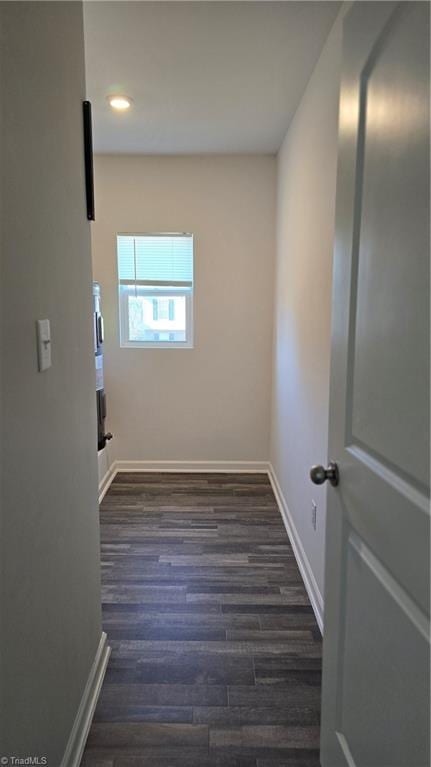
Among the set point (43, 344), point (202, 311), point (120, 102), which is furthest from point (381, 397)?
point (202, 311)

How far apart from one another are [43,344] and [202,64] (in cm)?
179

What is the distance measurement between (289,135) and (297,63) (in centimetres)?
75

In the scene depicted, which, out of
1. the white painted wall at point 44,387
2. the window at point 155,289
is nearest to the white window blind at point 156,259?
the window at point 155,289

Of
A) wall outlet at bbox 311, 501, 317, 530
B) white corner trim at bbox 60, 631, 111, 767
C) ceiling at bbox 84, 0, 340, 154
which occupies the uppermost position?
ceiling at bbox 84, 0, 340, 154

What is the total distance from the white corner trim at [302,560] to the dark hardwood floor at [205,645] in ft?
0.14

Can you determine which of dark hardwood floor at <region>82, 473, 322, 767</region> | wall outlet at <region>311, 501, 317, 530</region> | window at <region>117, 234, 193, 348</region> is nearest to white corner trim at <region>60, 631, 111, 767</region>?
dark hardwood floor at <region>82, 473, 322, 767</region>

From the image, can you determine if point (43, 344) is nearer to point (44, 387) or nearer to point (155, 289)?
point (44, 387)

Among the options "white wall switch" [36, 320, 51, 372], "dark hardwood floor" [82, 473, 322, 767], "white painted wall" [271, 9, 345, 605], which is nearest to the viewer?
"white wall switch" [36, 320, 51, 372]

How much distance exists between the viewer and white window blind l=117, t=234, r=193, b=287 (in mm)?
3584

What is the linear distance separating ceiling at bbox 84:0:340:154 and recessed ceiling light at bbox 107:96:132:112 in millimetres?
40

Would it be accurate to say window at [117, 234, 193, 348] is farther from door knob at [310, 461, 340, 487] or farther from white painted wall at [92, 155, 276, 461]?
door knob at [310, 461, 340, 487]

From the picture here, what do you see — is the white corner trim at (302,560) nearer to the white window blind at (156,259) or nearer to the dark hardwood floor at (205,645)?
the dark hardwood floor at (205,645)

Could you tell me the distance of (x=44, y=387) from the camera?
3.57 ft

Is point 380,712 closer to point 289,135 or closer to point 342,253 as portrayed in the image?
point 342,253
